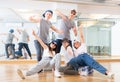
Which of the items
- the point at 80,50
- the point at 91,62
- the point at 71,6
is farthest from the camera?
the point at 71,6

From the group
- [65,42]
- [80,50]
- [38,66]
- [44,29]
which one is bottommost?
[38,66]

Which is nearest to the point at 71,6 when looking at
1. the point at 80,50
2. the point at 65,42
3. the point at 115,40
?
the point at 65,42

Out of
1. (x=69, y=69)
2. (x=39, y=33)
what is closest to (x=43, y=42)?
(x=39, y=33)

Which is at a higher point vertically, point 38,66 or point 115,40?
point 115,40

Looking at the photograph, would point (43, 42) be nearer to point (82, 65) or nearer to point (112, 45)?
point (82, 65)

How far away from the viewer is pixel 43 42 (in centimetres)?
425

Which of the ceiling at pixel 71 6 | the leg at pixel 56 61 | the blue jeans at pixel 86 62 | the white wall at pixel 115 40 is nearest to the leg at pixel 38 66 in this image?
the leg at pixel 56 61

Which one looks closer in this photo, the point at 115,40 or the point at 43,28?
the point at 43,28

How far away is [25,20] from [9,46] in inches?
142

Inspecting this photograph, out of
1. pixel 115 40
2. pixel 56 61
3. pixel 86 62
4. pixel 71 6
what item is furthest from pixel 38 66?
pixel 115 40

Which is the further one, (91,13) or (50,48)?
(91,13)

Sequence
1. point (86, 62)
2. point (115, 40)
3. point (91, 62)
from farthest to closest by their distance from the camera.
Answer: point (115, 40), point (86, 62), point (91, 62)

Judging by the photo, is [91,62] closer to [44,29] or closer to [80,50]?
[80,50]

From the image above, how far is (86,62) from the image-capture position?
3.83m
